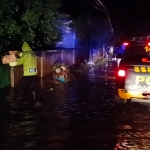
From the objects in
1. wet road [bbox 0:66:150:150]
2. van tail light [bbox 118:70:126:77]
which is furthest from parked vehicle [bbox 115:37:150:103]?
wet road [bbox 0:66:150:150]

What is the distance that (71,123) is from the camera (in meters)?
8.97

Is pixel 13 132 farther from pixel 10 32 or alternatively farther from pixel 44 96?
pixel 10 32

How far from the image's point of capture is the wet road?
736 cm

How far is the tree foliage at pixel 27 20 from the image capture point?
46.2 ft

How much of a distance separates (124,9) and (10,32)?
4465 cm

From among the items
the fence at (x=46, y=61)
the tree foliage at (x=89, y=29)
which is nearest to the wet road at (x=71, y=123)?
the fence at (x=46, y=61)

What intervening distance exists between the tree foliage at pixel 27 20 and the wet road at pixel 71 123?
2.84 meters

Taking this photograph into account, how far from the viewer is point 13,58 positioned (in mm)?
12688

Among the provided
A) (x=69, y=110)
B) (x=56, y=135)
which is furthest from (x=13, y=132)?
(x=69, y=110)

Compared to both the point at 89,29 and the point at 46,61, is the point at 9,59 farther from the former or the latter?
the point at 89,29

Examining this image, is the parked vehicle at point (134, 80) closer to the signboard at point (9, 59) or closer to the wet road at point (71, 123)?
the wet road at point (71, 123)

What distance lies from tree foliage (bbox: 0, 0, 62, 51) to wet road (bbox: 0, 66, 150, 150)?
2837 mm

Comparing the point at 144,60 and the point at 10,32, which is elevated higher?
the point at 10,32

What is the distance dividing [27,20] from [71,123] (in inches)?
294
